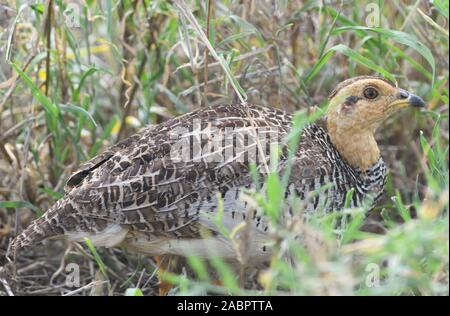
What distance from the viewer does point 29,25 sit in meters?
3.83

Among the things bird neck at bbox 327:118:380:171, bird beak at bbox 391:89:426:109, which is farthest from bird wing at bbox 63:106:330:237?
bird beak at bbox 391:89:426:109

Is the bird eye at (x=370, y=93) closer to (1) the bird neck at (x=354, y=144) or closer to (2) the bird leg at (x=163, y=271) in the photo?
(1) the bird neck at (x=354, y=144)

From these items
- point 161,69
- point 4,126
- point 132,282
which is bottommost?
point 132,282

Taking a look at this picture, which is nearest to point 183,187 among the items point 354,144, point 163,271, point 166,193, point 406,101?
point 166,193

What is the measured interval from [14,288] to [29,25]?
1197 millimetres

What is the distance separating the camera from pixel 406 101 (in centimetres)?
349

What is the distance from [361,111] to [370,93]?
0.27ft

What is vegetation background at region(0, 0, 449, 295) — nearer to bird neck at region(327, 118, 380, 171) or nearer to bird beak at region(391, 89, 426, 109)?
bird beak at region(391, 89, 426, 109)

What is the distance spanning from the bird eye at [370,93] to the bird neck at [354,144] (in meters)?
0.15

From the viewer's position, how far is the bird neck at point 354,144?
11.7 feet

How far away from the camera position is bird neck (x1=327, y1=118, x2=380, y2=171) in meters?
3.57

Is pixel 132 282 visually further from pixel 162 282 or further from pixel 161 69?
pixel 161 69

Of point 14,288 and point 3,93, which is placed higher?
point 3,93

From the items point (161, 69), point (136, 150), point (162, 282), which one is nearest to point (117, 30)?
point (161, 69)
